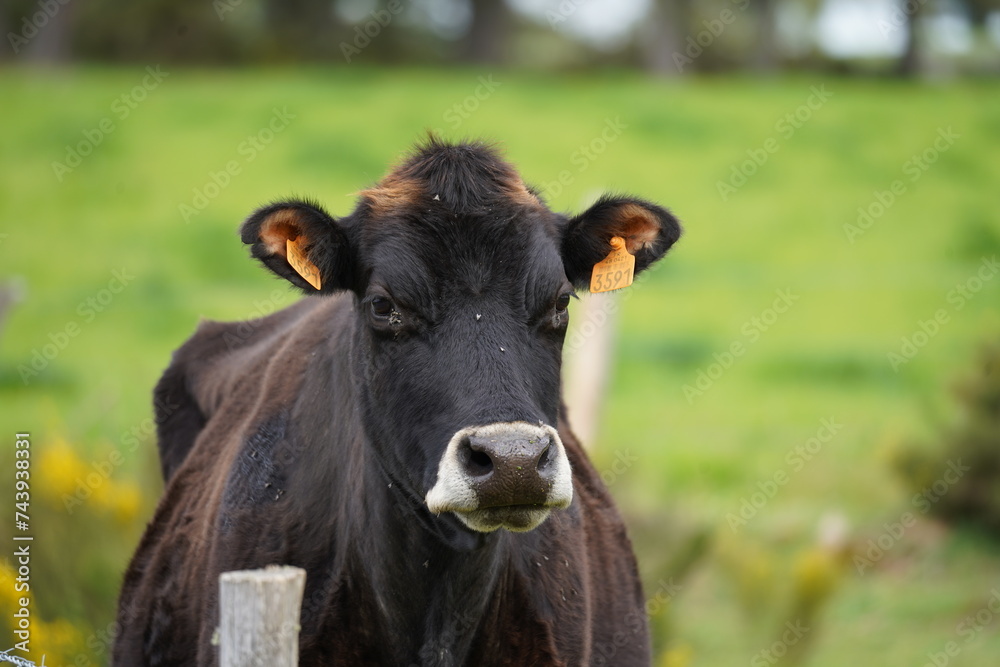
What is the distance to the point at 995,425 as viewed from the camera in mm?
10141

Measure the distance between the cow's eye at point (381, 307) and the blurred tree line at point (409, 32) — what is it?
103 feet

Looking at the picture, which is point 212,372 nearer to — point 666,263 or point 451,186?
point 451,186

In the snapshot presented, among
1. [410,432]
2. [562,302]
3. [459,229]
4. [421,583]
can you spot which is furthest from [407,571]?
[459,229]

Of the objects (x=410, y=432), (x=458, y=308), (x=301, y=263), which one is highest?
(x=301, y=263)

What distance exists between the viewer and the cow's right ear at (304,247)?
378 centimetres

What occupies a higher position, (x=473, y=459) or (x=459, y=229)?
(x=459, y=229)

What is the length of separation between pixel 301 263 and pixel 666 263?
51.9 feet

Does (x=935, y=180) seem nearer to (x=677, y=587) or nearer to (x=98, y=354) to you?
(x=98, y=354)

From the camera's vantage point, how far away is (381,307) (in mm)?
3646

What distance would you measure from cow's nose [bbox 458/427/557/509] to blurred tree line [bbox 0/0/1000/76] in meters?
32.0

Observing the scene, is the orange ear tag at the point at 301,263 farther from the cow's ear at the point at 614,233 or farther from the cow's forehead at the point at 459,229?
the cow's ear at the point at 614,233

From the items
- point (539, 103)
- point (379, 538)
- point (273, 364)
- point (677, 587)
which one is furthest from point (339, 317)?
point (539, 103)

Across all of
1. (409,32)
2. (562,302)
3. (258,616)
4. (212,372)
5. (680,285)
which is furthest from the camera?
(409,32)

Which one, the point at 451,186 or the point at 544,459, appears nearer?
the point at 544,459
